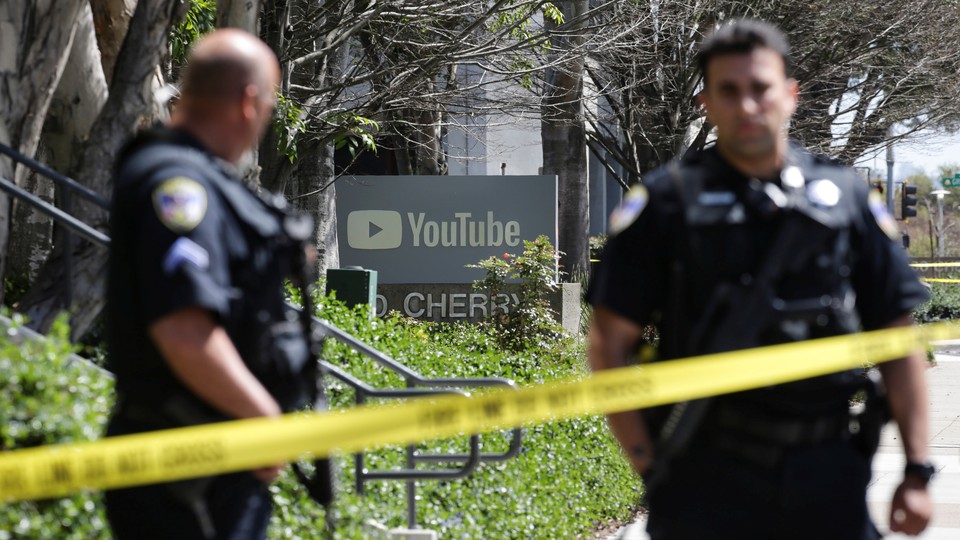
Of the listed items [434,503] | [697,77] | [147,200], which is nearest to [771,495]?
[147,200]

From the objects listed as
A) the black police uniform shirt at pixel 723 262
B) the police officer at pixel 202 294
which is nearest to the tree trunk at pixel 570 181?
the black police uniform shirt at pixel 723 262

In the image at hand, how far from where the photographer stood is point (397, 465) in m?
6.62

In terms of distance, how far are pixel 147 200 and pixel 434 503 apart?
4330 millimetres

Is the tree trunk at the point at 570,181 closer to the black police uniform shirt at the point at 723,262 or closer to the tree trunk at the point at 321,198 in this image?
the tree trunk at the point at 321,198

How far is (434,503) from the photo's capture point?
22.2ft

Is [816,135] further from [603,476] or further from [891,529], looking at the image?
[891,529]

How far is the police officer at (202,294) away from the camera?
102 inches

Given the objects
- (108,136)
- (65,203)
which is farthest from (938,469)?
(65,203)

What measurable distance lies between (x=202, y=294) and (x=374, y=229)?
573 inches

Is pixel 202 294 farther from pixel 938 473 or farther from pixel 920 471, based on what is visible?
pixel 938 473

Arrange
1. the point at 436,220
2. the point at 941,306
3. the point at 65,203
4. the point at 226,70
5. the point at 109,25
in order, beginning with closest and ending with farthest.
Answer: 1. the point at 226,70
2. the point at 65,203
3. the point at 109,25
4. the point at 436,220
5. the point at 941,306

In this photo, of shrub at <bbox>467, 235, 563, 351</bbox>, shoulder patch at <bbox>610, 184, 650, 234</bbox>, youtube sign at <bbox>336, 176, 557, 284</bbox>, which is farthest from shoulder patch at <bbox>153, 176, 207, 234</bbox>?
youtube sign at <bbox>336, 176, 557, 284</bbox>

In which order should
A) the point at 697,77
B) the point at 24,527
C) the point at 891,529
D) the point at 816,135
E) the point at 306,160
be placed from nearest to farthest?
1. the point at 891,529
2. the point at 24,527
3. the point at 306,160
4. the point at 697,77
5. the point at 816,135

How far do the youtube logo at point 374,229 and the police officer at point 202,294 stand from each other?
14175 mm
